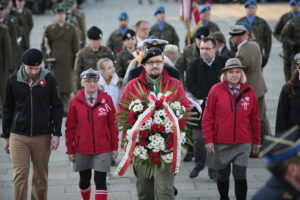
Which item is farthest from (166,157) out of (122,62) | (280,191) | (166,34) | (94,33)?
(166,34)

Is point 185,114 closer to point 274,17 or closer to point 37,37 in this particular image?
point 37,37

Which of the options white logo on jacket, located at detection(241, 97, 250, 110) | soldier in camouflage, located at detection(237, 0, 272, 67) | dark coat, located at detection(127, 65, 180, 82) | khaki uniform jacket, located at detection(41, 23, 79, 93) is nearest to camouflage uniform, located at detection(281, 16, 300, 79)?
soldier in camouflage, located at detection(237, 0, 272, 67)

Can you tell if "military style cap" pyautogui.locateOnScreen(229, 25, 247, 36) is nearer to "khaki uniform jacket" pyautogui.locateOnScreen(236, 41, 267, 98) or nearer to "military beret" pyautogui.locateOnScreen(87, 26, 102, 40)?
"khaki uniform jacket" pyautogui.locateOnScreen(236, 41, 267, 98)

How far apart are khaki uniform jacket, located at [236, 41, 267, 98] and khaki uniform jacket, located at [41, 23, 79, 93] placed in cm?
486

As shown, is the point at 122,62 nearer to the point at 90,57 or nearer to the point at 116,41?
the point at 90,57

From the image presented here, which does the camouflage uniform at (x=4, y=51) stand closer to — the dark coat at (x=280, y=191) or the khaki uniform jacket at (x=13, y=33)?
the khaki uniform jacket at (x=13, y=33)

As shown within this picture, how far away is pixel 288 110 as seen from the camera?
26.9 ft

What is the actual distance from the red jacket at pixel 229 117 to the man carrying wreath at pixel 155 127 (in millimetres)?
581

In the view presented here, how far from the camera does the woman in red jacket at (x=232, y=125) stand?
27.7ft

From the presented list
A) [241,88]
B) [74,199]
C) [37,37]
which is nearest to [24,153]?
[74,199]

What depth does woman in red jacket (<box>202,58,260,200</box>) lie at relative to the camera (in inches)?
332

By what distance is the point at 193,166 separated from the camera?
11.0 metres

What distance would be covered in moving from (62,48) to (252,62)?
16.8 feet

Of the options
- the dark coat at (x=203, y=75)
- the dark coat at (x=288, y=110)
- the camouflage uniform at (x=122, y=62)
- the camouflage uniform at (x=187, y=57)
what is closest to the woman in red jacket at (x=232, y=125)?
the dark coat at (x=288, y=110)
